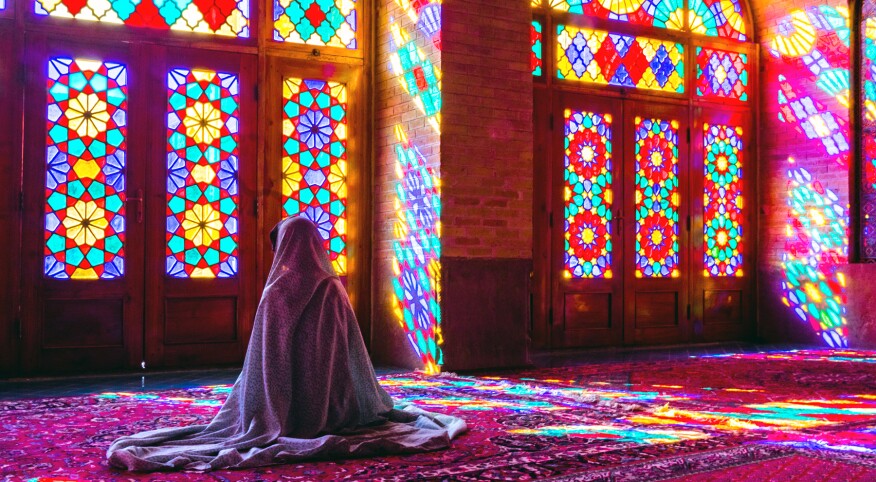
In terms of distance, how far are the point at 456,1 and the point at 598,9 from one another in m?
2.28

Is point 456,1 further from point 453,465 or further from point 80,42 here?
point 453,465

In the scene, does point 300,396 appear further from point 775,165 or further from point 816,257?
point 775,165

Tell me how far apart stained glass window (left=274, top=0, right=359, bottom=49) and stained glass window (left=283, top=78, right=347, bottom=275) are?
14.1 inches

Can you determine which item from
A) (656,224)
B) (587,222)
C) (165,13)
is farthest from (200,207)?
(656,224)

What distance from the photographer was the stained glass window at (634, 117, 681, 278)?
8820 millimetres

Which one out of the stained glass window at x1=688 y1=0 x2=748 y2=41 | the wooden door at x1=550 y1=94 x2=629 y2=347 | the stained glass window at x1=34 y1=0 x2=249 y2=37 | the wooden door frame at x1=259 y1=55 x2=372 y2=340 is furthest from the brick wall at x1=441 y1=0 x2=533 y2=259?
the stained glass window at x1=688 y1=0 x2=748 y2=41

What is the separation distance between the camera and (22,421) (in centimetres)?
465

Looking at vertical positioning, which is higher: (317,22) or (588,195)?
(317,22)

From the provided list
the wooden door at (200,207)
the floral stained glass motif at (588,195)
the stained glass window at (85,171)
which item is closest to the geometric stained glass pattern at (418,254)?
the wooden door at (200,207)

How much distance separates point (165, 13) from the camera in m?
7.03

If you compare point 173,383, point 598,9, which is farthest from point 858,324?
point 173,383

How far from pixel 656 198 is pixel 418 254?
2.98 m

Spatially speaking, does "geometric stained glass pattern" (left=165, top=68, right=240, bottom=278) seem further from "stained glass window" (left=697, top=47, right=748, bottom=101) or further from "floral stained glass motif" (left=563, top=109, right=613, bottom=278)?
"stained glass window" (left=697, top=47, right=748, bottom=101)

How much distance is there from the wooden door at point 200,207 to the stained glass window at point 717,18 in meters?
4.59
